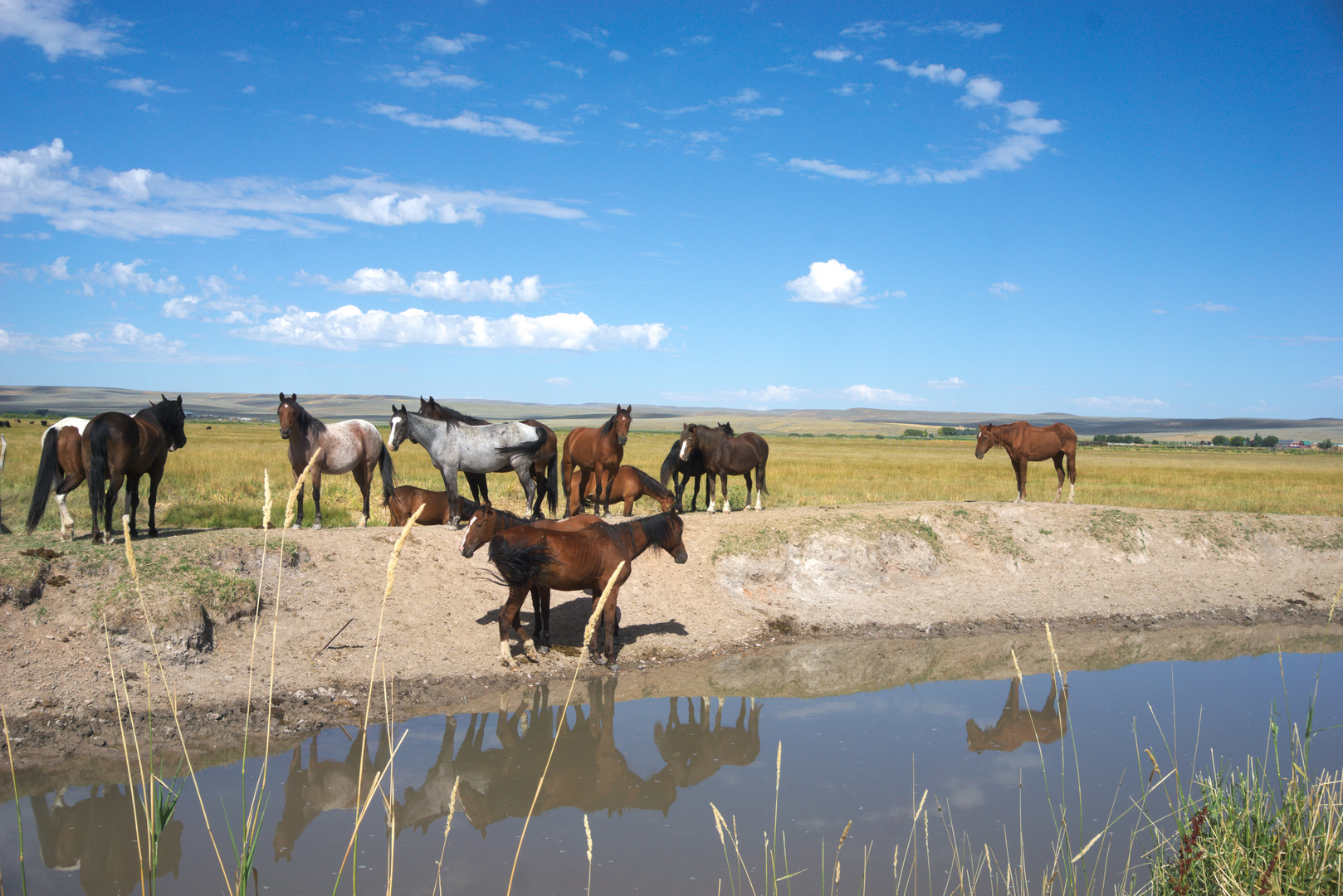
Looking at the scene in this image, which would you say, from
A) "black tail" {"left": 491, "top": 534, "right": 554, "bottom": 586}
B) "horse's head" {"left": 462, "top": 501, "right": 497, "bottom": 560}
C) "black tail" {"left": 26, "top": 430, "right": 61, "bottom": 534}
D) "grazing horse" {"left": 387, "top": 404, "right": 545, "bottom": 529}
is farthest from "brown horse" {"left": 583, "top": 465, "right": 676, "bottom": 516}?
"black tail" {"left": 26, "top": 430, "right": 61, "bottom": 534}

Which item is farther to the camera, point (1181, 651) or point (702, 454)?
point (702, 454)

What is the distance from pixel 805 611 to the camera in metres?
13.3

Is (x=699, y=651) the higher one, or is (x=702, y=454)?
(x=702, y=454)

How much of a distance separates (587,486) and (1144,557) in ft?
37.9

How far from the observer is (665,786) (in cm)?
714

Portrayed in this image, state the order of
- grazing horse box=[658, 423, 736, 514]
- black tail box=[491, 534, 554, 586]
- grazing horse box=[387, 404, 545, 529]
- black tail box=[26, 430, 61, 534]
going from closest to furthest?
1. black tail box=[491, 534, 554, 586]
2. black tail box=[26, 430, 61, 534]
3. grazing horse box=[387, 404, 545, 529]
4. grazing horse box=[658, 423, 736, 514]

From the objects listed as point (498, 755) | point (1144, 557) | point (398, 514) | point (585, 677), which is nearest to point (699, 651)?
point (585, 677)

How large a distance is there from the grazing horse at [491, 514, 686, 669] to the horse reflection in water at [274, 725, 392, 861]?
7.33 feet

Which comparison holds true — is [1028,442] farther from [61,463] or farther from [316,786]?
[61,463]

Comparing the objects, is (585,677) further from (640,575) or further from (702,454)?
(702,454)

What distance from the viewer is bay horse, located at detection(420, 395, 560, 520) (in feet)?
47.4

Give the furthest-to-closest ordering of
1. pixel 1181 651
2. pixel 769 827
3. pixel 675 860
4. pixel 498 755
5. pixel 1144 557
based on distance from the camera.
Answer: pixel 1144 557 < pixel 1181 651 < pixel 498 755 < pixel 769 827 < pixel 675 860

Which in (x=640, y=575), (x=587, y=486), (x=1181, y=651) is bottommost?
(x=1181, y=651)

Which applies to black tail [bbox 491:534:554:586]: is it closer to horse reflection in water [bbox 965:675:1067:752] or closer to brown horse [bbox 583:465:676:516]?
horse reflection in water [bbox 965:675:1067:752]
